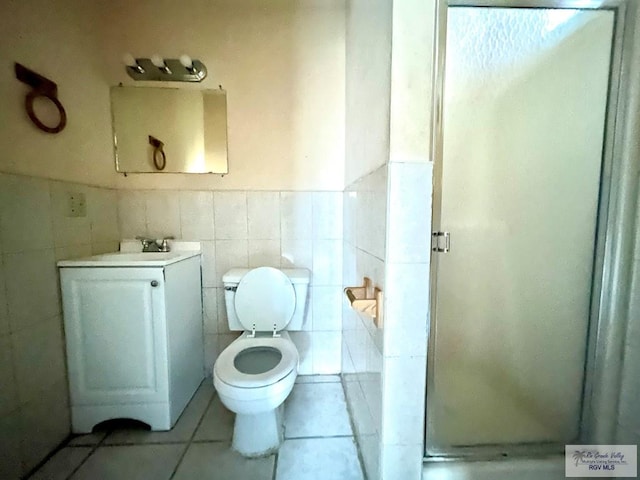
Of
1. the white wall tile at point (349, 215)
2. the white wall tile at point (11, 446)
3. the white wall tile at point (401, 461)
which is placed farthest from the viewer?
the white wall tile at point (349, 215)

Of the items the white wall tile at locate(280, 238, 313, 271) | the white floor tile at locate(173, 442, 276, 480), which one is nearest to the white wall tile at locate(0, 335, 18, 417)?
the white floor tile at locate(173, 442, 276, 480)

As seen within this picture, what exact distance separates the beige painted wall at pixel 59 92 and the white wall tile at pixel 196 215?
450 millimetres

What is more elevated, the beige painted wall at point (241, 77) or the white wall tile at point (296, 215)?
the beige painted wall at point (241, 77)

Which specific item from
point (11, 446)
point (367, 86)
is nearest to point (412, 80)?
point (367, 86)

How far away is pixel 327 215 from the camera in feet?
5.82

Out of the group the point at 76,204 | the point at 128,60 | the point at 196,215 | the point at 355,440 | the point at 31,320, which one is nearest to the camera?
the point at 31,320

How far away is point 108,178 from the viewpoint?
1650 millimetres

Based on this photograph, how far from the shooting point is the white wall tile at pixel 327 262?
5.86 feet

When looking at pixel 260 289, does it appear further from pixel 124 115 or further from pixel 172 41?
pixel 172 41

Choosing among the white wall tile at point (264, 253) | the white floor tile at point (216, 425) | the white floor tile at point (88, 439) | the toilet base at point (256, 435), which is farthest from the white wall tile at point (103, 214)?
the toilet base at point (256, 435)

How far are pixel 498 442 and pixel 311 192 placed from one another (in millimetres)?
1492

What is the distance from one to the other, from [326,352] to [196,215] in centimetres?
123

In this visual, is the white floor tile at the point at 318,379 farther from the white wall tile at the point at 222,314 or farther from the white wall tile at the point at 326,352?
the white wall tile at the point at 222,314

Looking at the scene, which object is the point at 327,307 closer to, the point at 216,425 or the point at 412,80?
the point at 216,425
